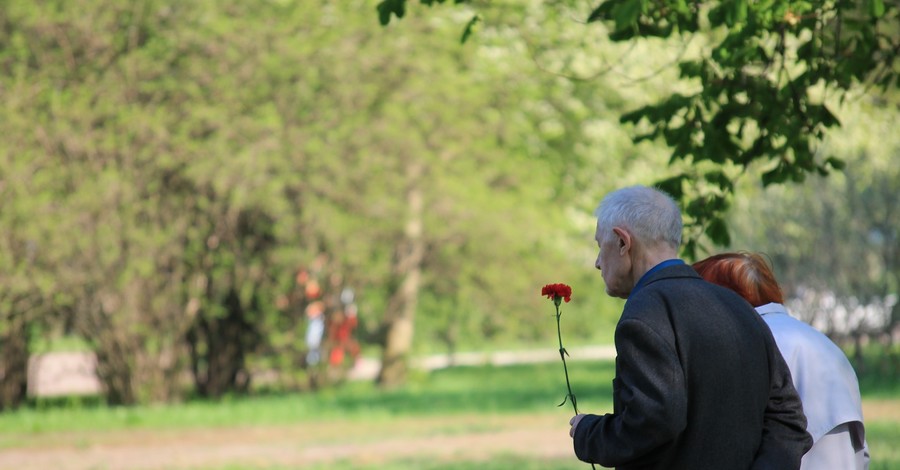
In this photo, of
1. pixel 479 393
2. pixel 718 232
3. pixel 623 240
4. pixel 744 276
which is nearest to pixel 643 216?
pixel 623 240

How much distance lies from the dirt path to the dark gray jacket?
8422 mm

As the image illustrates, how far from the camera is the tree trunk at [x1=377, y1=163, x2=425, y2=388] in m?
19.2

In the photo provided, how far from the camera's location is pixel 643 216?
3.44 m

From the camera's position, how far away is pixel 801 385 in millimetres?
3955

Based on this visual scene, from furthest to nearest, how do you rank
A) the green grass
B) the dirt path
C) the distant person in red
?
the distant person in red → the green grass → the dirt path

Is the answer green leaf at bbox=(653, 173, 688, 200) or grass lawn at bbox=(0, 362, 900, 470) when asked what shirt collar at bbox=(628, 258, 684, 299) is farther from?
grass lawn at bbox=(0, 362, 900, 470)

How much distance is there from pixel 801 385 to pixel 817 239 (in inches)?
641

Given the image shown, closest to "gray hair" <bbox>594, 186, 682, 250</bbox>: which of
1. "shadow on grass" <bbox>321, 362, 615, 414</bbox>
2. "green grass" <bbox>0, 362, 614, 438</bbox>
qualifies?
"green grass" <bbox>0, 362, 614, 438</bbox>

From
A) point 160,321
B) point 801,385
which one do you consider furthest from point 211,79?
point 801,385

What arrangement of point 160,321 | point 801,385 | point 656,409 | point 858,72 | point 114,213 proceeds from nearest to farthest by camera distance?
point 656,409
point 801,385
point 858,72
point 114,213
point 160,321

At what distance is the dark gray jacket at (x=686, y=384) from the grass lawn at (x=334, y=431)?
650cm

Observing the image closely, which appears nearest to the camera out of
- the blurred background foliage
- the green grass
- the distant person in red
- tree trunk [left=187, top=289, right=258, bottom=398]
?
the green grass

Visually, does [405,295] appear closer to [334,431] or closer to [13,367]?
[13,367]

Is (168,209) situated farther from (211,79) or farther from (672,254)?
(672,254)
